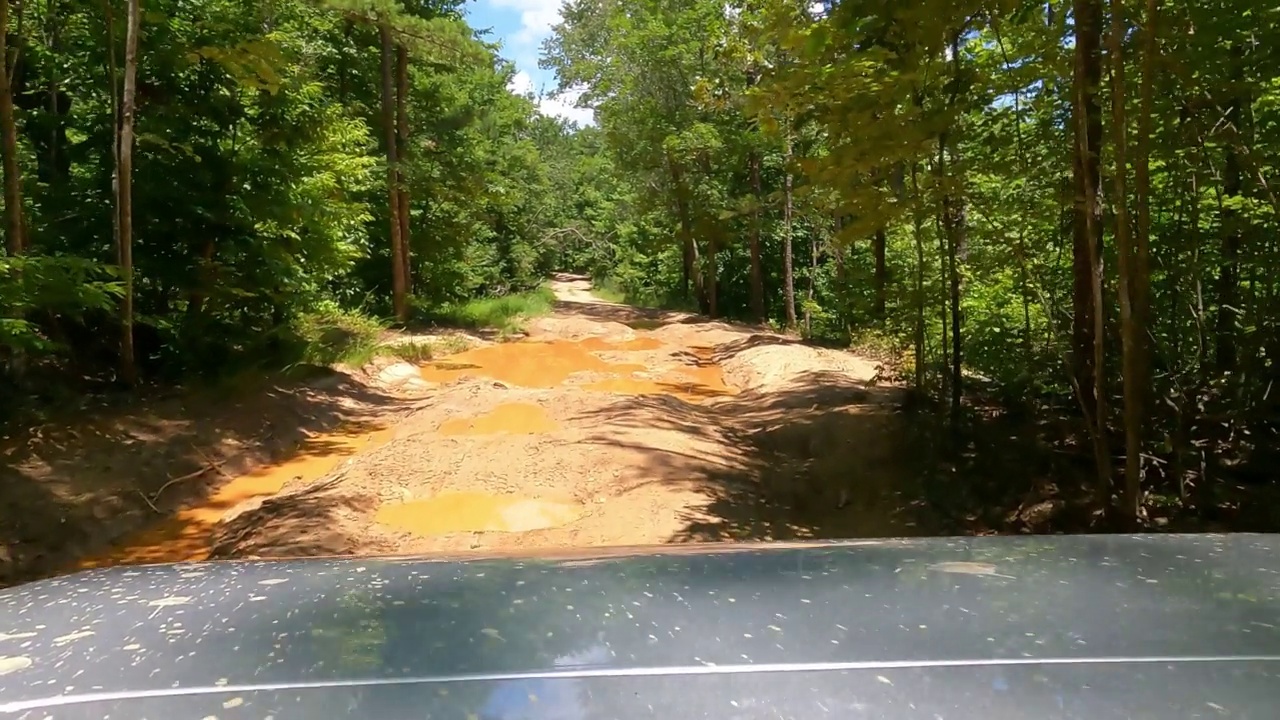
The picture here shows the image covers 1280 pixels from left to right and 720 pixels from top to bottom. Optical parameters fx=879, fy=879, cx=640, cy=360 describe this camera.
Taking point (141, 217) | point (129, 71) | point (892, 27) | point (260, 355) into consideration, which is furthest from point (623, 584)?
point (260, 355)

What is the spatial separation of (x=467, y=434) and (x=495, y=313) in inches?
629

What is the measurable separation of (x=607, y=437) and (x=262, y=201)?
6082 mm

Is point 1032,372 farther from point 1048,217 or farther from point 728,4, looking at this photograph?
point 728,4

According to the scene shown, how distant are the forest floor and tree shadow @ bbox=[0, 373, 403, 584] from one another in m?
0.02

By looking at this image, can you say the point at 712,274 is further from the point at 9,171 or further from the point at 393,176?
the point at 9,171

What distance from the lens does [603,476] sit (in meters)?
8.76

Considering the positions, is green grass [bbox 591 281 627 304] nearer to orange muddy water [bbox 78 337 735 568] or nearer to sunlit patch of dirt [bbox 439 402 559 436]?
orange muddy water [bbox 78 337 735 568]

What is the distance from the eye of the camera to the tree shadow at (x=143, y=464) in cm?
765

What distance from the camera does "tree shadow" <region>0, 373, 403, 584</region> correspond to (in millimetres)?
7648

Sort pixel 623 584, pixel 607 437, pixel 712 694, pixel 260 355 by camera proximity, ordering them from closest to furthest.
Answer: pixel 712 694 < pixel 623 584 < pixel 607 437 < pixel 260 355

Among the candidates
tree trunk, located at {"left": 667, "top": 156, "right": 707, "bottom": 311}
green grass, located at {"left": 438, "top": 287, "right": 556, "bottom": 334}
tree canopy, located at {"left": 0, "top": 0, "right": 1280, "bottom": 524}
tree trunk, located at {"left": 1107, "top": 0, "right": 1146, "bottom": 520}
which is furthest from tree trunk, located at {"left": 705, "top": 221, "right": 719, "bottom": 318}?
tree trunk, located at {"left": 1107, "top": 0, "right": 1146, "bottom": 520}

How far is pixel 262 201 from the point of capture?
12.1 meters

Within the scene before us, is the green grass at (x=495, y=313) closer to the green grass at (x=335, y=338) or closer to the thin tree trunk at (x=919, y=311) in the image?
the green grass at (x=335, y=338)

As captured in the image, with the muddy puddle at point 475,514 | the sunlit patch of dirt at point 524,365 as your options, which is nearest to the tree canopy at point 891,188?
the sunlit patch of dirt at point 524,365
